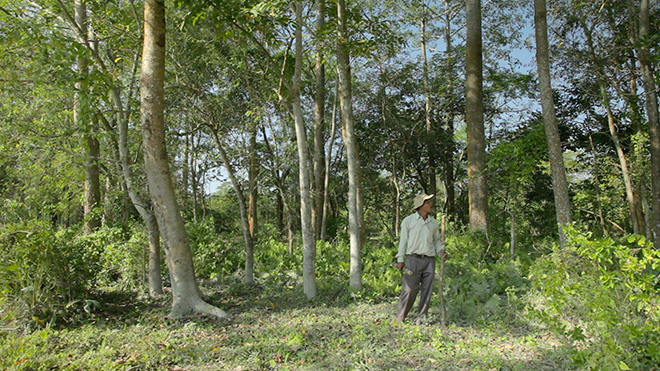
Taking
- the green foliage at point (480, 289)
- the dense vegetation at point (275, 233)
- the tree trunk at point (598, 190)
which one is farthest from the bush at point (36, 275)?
the tree trunk at point (598, 190)

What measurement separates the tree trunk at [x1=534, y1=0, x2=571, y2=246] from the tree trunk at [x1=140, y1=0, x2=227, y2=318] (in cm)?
632

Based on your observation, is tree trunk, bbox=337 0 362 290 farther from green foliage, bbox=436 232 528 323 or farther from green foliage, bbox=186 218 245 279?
green foliage, bbox=186 218 245 279

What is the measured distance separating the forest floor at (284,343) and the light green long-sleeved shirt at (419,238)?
94 cm

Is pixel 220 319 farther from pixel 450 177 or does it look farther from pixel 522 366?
pixel 450 177

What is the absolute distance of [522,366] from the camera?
13.1ft

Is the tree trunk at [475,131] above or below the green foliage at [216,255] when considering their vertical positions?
above

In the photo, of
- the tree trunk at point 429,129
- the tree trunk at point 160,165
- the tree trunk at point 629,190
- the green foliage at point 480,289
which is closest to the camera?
the green foliage at point 480,289

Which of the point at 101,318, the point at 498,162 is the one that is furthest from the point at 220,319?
the point at 498,162

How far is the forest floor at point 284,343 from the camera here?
4250 mm

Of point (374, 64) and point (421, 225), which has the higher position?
point (374, 64)

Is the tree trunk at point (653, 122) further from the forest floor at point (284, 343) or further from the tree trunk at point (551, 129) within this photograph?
the forest floor at point (284, 343)

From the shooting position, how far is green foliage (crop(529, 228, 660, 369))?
3.49 metres

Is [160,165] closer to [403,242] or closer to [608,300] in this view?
[403,242]

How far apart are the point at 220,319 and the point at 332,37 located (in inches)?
183
